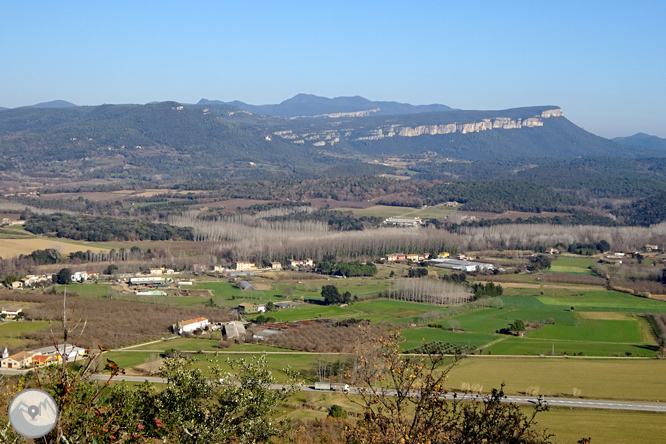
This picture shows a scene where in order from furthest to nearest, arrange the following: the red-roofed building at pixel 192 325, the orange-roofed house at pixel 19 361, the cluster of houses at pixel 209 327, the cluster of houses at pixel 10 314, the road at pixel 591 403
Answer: the cluster of houses at pixel 10 314
the red-roofed building at pixel 192 325
the cluster of houses at pixel 209 327
the orange-roofed house at pixel 19 361
the road at pixel 591 403

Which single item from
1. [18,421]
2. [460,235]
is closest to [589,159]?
[460,235]

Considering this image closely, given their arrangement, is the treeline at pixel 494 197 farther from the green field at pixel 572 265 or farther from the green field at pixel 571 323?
the green field at pixel 571 323

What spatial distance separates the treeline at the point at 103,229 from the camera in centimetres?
7931

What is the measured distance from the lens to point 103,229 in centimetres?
8119

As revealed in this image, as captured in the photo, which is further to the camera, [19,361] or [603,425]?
[19,361]

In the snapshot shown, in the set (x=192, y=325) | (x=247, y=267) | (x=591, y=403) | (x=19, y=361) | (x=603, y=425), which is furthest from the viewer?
(x=247, y=267)

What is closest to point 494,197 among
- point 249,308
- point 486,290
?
point 486,290

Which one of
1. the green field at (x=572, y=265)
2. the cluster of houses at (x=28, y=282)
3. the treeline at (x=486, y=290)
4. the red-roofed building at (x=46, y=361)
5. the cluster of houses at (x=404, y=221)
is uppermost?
the red-roofed building at (x=46, y=361)

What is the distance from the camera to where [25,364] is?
105 ft

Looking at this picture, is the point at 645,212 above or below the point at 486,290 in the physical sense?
above

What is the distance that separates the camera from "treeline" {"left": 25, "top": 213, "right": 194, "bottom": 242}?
79.3 m

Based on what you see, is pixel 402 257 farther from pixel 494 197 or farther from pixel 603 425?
pixel 494 197

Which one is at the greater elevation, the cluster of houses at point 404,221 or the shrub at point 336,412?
the shrub at point 336,412

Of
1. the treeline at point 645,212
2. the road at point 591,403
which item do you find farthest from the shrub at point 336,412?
the treeline at point 645,212
